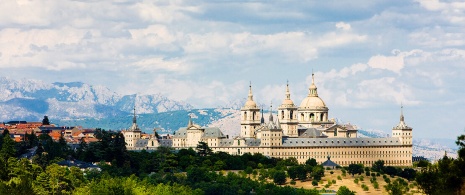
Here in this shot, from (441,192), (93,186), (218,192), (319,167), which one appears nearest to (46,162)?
(218,192)

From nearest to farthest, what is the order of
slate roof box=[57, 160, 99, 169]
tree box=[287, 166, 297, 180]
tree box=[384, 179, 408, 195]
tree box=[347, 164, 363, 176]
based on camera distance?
1. tree box=[384, 179, 408, 195]
2. slate roof box=[57, 160, 99, 169]
3. tree box=[287, 166, 297, 180]
4. tree box=[347, 164, 363, 176]

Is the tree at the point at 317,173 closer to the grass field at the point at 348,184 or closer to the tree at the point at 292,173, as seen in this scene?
the grass field at the point at 348,184

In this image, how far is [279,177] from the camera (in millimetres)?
182375

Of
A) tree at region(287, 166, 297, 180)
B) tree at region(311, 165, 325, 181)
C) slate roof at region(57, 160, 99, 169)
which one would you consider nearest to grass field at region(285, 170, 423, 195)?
tree at region(311, 165, 325, 181)

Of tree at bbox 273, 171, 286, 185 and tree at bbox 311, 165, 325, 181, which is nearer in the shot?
tree at bbox 273, 171, 286, 185

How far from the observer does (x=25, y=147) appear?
194m

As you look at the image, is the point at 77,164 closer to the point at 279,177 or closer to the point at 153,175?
the point at 153,175

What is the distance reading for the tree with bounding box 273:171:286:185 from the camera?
598 ft

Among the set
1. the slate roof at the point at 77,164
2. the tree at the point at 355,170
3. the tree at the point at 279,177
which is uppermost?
the slate roof at the point at 77,164

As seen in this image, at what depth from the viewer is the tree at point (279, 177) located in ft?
598

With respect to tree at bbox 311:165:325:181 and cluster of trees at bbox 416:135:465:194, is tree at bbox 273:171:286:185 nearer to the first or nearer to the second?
tree at bbox 311:165:325:181

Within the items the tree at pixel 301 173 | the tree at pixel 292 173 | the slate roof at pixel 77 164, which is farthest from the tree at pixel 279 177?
the slate roof at pixel 77 164

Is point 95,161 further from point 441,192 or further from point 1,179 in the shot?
point 441,192

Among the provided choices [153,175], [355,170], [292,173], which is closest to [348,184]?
[292,173]
